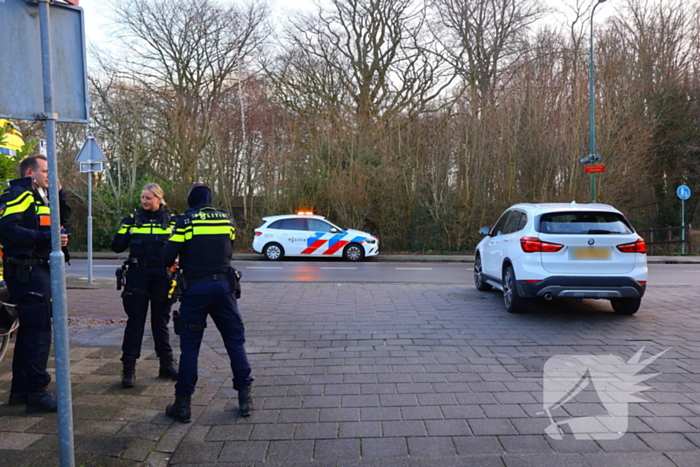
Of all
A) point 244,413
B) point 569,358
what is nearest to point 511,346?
point 569,358

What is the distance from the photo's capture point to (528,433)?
3758 millimetres

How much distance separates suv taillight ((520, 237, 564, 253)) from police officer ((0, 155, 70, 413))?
591cm

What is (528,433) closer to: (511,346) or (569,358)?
(569,358)

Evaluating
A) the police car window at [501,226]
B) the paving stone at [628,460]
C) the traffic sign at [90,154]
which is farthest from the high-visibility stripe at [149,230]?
the traffic sign at [90,154]

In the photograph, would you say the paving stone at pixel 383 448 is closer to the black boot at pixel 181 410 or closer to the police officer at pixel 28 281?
the black boot at pixel 181 410

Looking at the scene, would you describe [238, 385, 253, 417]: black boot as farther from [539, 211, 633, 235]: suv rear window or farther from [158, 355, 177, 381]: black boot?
[539, 211, 633, 235]: suv rear window

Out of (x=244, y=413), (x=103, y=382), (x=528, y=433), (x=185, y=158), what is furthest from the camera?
(x=185, y=158)

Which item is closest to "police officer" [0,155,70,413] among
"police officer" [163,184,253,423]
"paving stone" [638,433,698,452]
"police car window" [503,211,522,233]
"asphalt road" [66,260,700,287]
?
"police officer" [163,184,253,423]

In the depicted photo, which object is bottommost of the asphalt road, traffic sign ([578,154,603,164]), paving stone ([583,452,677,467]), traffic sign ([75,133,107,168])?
the asphalt road

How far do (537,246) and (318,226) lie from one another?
12121 mm

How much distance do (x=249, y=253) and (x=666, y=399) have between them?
64.1ft

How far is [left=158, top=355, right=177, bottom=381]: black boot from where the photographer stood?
5027mm

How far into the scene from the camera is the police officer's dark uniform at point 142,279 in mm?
4828

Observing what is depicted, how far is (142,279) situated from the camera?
15.9ft
